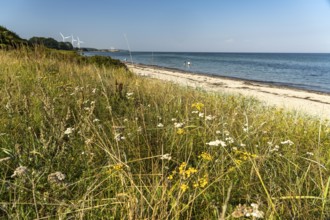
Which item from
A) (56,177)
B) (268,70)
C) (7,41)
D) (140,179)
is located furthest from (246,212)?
(268,70)

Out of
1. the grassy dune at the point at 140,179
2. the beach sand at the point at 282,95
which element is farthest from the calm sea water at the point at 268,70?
the beach sand at the point at 282,95

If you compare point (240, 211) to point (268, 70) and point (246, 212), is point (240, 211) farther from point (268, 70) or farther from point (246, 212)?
point (268, 70)

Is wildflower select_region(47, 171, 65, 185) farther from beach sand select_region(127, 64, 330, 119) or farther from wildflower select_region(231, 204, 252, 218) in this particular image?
beach sand select_region(127, 64, 330, 119)

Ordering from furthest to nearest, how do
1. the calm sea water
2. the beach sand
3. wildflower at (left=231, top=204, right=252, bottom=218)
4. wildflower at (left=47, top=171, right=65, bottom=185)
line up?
1. the calm sea water
2. the beach sand
3. wildflower at (left=47, top=171, right=65, bottom=185)
4. wildflower at (left=231, top=204, right=252, bottom=218)

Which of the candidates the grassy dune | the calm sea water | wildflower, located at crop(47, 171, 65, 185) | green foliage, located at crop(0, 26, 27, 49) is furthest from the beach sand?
wildflower, located at crop(47, 171, 65, 185)

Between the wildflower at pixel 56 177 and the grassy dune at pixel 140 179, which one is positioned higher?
the wildflower at pixel 56 177

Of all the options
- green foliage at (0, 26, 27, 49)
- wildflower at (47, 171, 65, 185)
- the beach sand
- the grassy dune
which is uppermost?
green foliage at (0, 26, 27, 49)

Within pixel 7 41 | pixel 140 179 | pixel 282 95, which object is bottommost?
pixel 282 95

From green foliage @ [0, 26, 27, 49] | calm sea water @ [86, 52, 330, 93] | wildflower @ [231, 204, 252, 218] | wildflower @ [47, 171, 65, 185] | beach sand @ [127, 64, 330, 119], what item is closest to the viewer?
wildflower @ [231, 204, 252, 218]

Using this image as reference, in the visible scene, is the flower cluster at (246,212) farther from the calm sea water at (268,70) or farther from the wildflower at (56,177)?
the calm sea water at (268,70)

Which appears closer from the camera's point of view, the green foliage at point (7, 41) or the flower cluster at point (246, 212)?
the flower cluster at point (246, 212)

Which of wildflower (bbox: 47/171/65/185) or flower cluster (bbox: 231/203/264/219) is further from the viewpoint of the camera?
wildflower (bbox: 47/171/65/185)

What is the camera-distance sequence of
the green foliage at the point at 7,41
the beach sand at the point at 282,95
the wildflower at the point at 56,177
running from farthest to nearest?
1. the beach sand at the point at 282,95
2. the green foliage at the point at 7,41
3. the wildflower at the point at 56,177

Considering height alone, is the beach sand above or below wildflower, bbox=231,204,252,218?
below
